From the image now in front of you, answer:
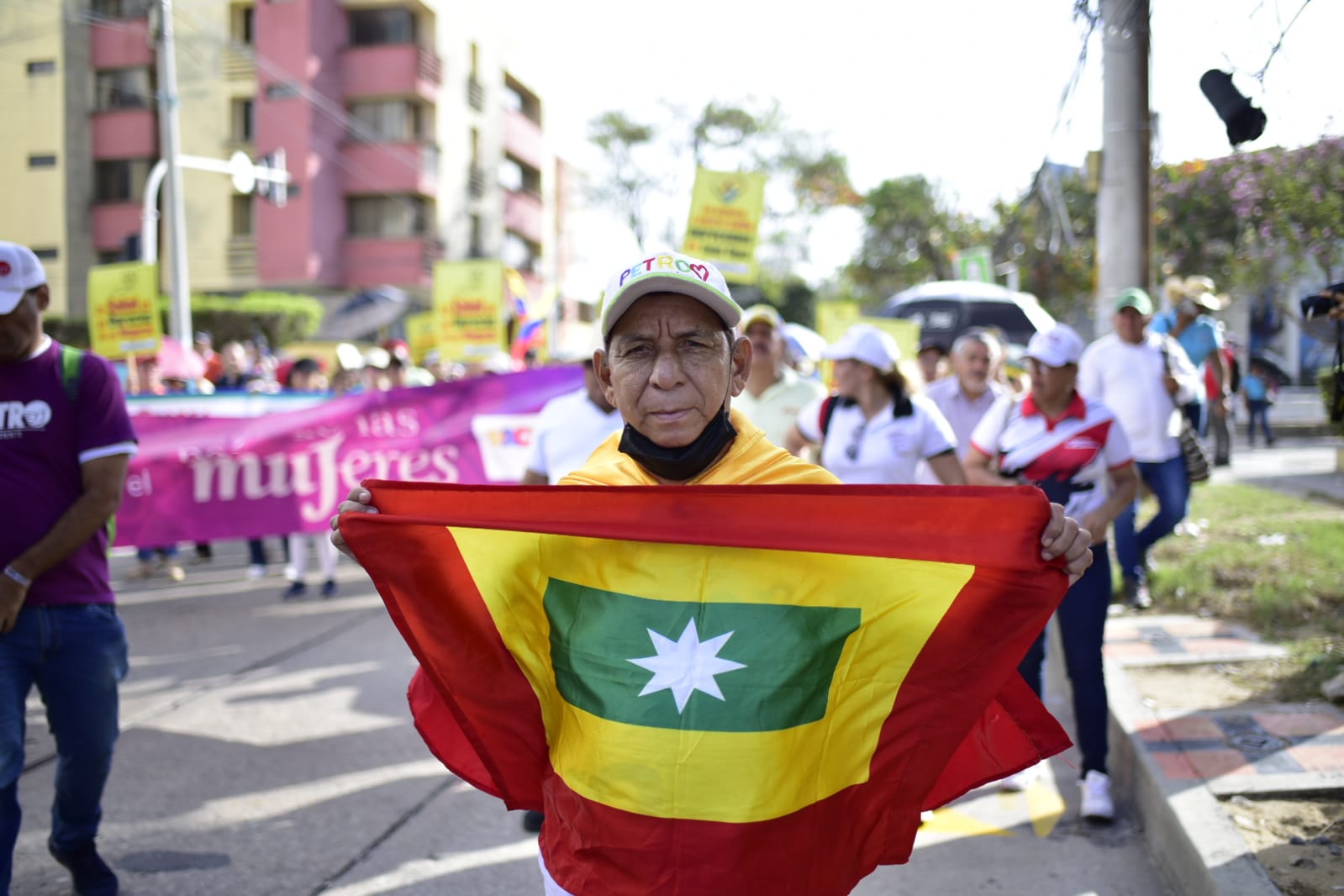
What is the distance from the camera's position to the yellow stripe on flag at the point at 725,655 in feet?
7.11

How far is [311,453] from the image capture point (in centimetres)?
994

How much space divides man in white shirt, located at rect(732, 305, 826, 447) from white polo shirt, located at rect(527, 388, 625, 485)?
81.9 inches

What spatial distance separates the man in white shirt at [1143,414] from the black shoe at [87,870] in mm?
6548

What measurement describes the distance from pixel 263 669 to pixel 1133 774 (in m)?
5.26

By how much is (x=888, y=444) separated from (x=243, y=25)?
36.6 meters

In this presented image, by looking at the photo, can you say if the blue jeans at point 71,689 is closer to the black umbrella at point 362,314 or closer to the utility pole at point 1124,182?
the utility pole at point 1124,182

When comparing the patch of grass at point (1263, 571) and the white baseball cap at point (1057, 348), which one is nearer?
the white baseball cap at point (1057, 348)

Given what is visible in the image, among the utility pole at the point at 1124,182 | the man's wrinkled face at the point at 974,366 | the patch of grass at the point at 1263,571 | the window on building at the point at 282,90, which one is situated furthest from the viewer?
the window on building at the point at 282,90

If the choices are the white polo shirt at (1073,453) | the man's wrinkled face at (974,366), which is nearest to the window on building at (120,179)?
the man's wrinkled face at (974,366)

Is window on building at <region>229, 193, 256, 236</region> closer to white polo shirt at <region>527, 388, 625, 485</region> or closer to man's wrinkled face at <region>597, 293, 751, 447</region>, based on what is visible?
white polo shirt at <region>527, 388, 625, 485</region>

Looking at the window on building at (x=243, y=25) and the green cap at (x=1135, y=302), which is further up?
the window on building at (x=243, y=25)

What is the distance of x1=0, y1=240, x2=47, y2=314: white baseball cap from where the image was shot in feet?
12.0

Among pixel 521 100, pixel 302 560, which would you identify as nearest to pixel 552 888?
pixel 302 560

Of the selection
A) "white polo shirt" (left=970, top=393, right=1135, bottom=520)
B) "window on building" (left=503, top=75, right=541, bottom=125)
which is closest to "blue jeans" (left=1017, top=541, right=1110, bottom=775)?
"white polo shirt" (left=970, top=393, right=1135, bottom=520)
